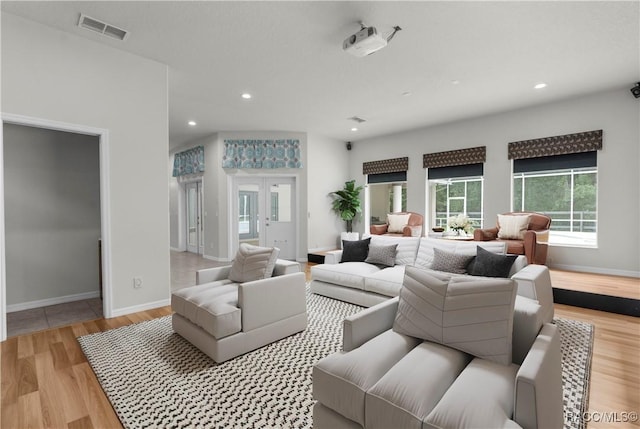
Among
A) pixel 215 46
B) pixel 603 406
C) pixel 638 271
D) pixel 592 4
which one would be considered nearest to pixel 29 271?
pixel 215 46

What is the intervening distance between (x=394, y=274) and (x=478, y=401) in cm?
242

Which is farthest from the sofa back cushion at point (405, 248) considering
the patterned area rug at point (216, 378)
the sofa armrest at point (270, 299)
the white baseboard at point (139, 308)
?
the white baseboard at point (139, 308)

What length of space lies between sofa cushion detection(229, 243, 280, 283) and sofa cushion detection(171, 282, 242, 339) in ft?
0.63

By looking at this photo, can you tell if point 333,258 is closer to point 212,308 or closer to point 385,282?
point 385,282

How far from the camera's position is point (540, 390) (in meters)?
1.21

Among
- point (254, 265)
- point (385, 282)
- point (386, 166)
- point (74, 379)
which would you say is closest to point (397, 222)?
point (386, 166)

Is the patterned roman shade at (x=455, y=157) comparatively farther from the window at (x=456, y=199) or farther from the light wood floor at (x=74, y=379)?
the light wood floor at (x=74, y=379)

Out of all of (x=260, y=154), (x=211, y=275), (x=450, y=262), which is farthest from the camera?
(x=260, y=154)

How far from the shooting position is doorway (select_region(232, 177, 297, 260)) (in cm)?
727

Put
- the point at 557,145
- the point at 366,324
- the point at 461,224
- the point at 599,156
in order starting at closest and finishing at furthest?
the point at 366,324, the point at 599,156, the point at 557,145, the point at 461,224

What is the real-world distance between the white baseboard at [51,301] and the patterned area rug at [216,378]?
150 cm

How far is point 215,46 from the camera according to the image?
3354 mm

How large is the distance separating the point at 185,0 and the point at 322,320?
3.20 meters

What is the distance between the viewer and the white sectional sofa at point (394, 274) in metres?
2.97
